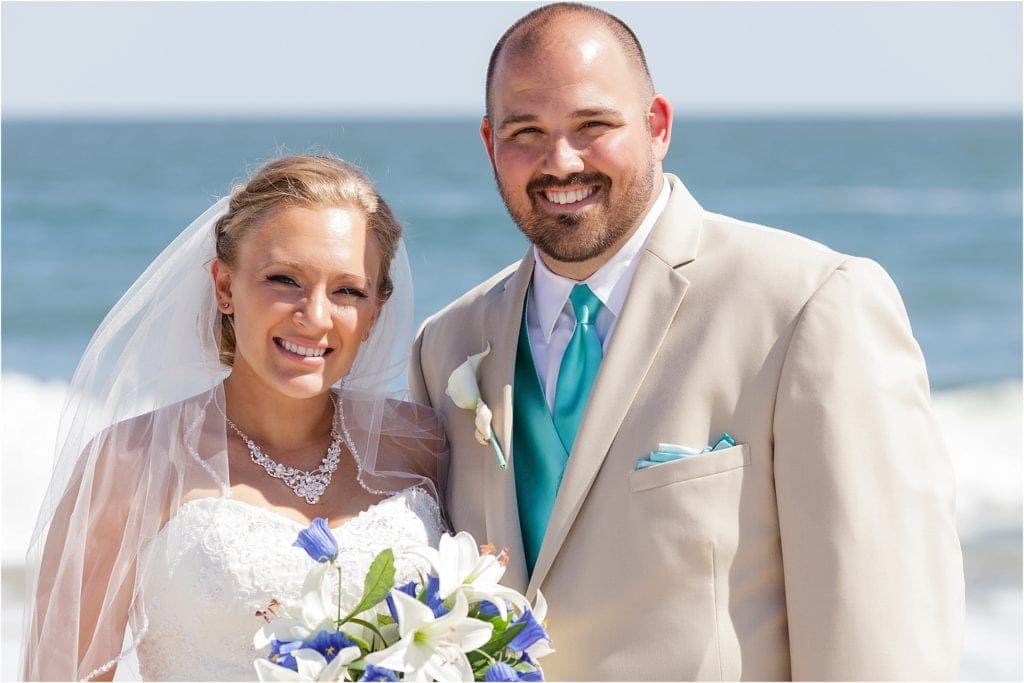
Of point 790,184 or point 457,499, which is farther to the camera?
point 790,184

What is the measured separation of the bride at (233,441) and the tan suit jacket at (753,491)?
59 cm

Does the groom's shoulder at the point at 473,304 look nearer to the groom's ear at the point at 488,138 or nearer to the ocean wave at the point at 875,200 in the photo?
the groom's ear at the point at 488,138

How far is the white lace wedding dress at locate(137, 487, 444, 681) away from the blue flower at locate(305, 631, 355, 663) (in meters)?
0.84

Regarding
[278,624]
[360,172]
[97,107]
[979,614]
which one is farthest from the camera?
[97,107]

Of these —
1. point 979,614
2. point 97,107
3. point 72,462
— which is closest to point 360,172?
point 72,462

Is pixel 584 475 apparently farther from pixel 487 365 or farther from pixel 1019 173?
pixel 1019 173

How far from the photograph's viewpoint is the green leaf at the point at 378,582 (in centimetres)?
298

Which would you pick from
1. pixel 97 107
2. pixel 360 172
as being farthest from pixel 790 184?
pixel 97 107

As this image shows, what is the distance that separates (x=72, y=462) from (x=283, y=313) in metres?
0.77

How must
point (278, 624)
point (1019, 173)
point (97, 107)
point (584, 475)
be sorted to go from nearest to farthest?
point (278, 624), point (584, 475), point (1019, 173), point (97, 107)

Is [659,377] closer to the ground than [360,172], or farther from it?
closer to the ground

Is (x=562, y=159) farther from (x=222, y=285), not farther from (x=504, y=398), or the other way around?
(x=222, y=285)

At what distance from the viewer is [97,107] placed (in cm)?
10725

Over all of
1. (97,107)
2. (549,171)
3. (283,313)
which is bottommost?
(283,313)
